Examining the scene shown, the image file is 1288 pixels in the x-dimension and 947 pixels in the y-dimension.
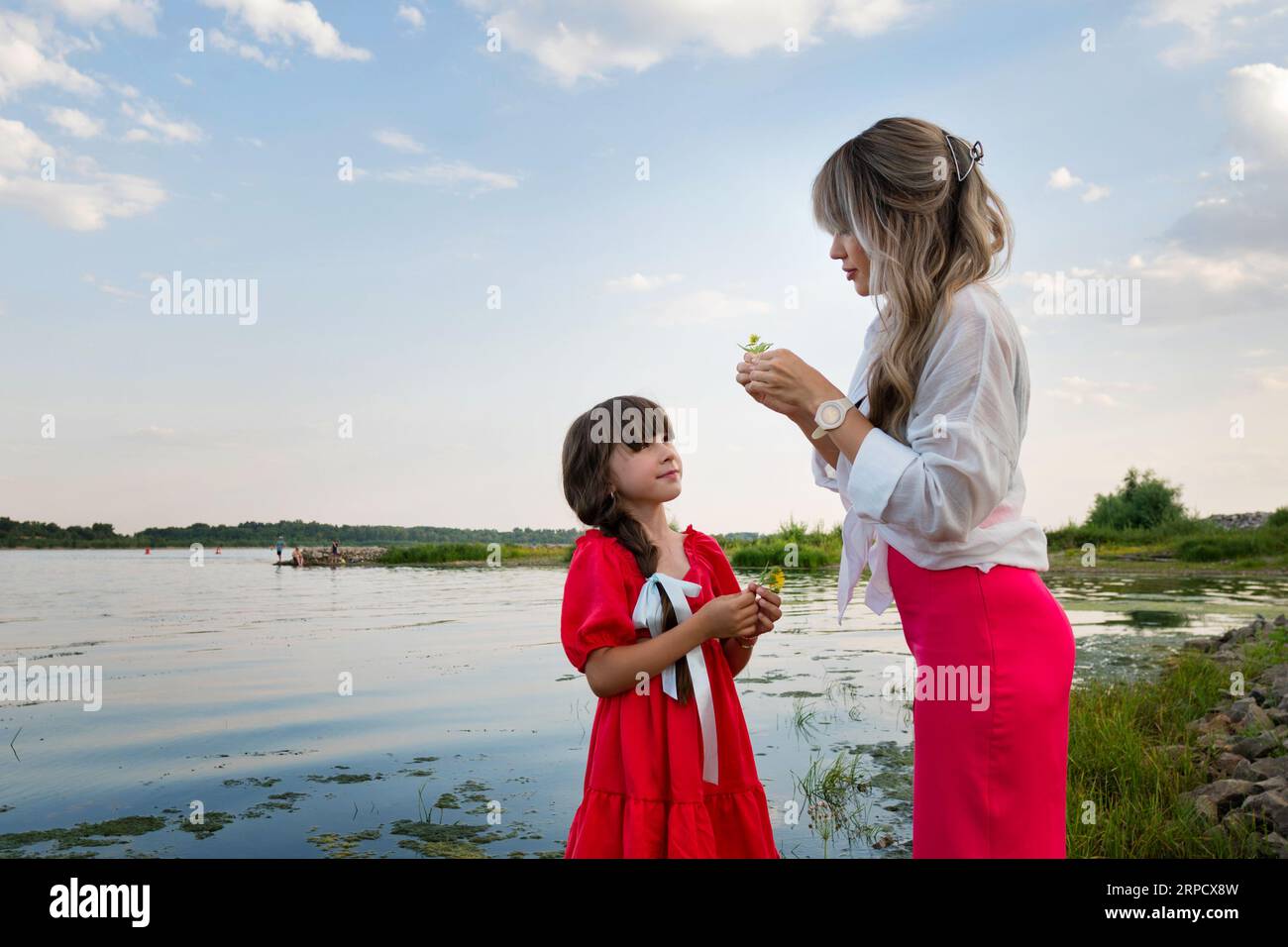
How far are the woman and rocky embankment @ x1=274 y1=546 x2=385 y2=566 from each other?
3156 centimetres

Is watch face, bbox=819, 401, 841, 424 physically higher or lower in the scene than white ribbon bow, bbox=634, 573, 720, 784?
higher

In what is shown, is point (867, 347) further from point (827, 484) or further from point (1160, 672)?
point (1160, 672)

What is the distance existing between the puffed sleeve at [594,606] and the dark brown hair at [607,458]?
8 centimetres

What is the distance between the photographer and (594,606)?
243 cm

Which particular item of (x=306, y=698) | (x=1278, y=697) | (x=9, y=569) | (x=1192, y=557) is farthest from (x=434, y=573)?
(x=1278, y=697)

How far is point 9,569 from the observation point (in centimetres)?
2936

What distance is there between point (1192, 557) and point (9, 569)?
110 ft

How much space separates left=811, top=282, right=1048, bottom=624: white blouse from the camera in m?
1.78

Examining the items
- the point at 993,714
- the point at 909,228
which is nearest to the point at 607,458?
the point at 909,228

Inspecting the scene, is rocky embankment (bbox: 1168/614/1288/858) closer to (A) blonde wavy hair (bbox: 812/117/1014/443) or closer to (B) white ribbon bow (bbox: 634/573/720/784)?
(B) white ribbon bow (bbox: 634/573/720/784)

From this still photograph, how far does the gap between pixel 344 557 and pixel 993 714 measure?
33.5 metres

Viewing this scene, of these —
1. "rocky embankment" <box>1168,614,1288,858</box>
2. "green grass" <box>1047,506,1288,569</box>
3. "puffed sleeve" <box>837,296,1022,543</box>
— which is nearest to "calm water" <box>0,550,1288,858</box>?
"rocky embankment" <box>1168,614,1288,858</box>

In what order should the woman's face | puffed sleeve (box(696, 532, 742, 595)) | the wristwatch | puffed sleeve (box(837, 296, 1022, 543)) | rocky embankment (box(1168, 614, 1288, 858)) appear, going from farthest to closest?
Result: rocky embankment (box(1168, 614, 1288, 858)), puffed sleeve (box(696, 532, 742, 595)), the woman's face, the wristwatch, puffed sleeve (box(837, 296, 1022, 543))
